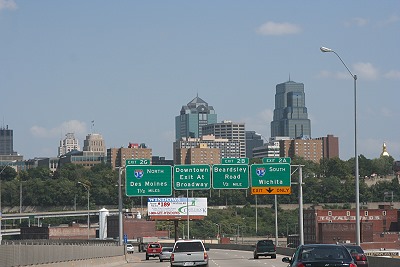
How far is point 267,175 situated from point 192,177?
6201 mm

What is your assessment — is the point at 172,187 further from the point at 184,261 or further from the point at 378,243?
the point at 378,243

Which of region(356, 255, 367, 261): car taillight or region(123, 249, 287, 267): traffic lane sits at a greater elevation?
region(356, 255, 367, 261): car taillight

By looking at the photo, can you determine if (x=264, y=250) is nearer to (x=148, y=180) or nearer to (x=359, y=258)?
(x=148, y=180)

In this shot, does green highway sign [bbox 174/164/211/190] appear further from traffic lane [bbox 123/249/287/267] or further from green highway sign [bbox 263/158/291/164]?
traffic lane [bbox 123/249/287/267]

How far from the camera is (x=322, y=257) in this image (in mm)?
27578

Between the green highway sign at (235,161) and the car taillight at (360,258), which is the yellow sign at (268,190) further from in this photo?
the car taillight at (360,258)

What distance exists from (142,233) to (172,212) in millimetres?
36702

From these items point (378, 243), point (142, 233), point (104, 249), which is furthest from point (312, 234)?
point (104, 249)

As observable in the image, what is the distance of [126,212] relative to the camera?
185 m

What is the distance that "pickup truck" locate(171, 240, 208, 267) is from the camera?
47812mm

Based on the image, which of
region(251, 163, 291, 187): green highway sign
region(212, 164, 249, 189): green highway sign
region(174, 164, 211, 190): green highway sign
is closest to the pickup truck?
region(251, 163, 291, 187): green highway sign

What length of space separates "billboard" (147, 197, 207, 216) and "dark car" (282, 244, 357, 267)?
12145 cm

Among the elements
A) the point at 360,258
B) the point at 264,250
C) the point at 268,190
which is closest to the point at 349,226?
the point at 268,190

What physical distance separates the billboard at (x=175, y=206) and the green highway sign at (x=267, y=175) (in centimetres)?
7044
